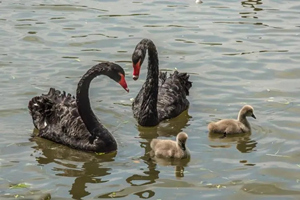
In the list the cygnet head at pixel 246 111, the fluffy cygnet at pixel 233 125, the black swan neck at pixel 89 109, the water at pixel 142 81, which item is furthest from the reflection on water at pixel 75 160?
the cygnet head at pixel 246 111

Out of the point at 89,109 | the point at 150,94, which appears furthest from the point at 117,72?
the point at 150,94

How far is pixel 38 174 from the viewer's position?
7.46 m

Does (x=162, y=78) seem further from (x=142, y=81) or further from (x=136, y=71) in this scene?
(x=136, y=71)

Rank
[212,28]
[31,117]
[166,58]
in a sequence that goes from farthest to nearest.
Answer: [212,28] < [166,58] < [31,117]

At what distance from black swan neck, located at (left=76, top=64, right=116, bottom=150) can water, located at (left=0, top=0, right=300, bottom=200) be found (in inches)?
9.1

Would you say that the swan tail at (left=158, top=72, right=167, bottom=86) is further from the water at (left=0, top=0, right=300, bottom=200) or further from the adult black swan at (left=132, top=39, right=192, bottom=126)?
the water at (left=0, top=0, right=300, bottom=200)

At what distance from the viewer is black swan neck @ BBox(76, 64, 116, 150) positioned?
8.12 metres

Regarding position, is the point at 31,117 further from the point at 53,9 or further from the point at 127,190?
the point at 53,9

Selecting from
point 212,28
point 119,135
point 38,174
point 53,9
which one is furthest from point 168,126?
point 53,9

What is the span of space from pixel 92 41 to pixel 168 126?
3.51 m

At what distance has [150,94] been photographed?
363 inches

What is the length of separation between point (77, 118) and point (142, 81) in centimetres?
233

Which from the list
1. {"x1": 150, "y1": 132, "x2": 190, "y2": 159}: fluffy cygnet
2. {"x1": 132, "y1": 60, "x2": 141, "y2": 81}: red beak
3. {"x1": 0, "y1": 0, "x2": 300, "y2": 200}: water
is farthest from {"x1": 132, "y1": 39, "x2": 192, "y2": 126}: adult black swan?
{"x1": 150, "y1": 132, "x2": 190, "y2": 159}: fluffy cygnet

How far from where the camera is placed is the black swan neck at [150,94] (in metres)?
9.05
